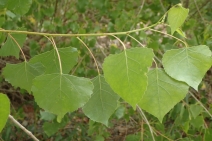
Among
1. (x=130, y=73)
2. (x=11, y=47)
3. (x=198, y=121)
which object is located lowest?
(x=198, y=121)

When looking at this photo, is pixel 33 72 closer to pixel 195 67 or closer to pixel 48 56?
pixel 48 56

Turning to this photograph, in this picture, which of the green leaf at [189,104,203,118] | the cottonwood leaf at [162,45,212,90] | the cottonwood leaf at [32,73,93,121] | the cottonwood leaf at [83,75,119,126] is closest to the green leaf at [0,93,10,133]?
the cottonwood leaf at [32,73,93,121]

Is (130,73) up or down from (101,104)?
up

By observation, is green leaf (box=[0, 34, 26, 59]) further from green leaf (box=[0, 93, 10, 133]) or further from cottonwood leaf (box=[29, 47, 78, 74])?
green leaf (box=[0, 93, 10, 133])

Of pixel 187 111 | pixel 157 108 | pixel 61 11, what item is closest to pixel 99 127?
pixel 187 111

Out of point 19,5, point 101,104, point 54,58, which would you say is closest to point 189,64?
point 101,104

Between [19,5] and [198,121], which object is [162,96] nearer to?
[19,5]
